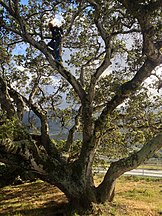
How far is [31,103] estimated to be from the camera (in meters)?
11.1

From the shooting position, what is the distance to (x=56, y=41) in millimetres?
9898

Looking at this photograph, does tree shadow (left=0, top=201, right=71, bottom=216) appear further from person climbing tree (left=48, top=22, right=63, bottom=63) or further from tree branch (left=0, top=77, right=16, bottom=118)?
person climbing tree (left=48, top=22, right=63, bottom=63)

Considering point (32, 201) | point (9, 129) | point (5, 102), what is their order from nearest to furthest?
point (9, 129)
point (5, 102)
point (32, 201)

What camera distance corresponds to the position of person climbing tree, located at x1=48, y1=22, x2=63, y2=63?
31.8 feet

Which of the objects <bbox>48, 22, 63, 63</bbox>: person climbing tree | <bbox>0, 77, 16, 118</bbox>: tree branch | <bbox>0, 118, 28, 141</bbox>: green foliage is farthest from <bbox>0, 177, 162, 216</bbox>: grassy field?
<bbox>48, 22, 63, 63</bbox>: person climbing tree

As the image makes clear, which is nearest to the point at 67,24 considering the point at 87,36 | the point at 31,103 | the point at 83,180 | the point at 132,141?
the point at 87,36

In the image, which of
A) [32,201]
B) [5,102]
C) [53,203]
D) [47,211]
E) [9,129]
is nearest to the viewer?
[9,129]

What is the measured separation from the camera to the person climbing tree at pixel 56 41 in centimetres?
970

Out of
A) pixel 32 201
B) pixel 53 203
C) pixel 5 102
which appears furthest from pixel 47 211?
pixel 5 102

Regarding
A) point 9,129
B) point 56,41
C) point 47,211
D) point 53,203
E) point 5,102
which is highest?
point 56,41

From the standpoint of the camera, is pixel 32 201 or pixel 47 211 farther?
pixel 32 201

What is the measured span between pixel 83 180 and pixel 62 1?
19.7 feet

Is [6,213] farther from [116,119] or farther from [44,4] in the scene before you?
[44,4]

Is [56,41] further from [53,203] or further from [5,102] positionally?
[53,203]
